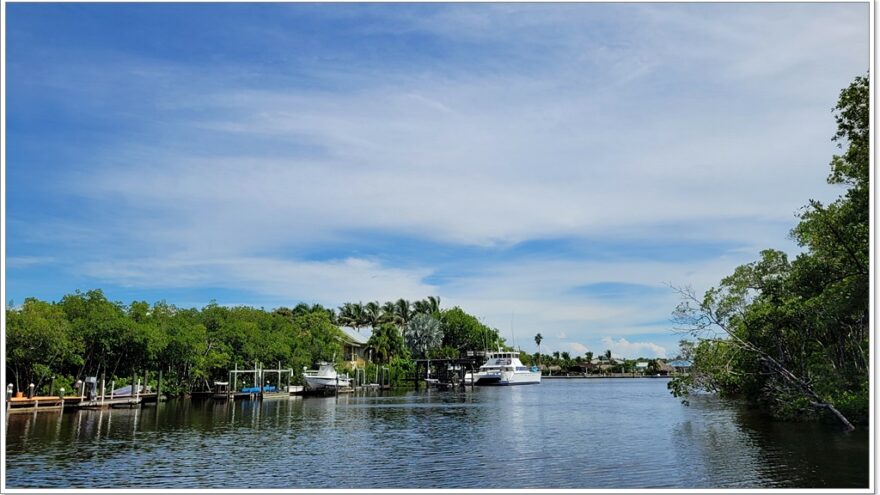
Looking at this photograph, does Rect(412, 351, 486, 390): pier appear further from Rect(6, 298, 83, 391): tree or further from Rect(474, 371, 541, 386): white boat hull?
Rect(6, 298, 83, 391): tree

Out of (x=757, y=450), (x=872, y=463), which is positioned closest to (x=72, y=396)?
(x=757, y=450)

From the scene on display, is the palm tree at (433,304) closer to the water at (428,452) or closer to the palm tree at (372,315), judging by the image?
the palm tree at (372,315)

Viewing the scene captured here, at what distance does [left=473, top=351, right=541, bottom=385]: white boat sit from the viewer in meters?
96.6

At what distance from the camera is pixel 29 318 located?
126 feet

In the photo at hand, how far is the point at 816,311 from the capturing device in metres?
26.4

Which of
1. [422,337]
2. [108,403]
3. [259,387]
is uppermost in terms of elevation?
[422,337]

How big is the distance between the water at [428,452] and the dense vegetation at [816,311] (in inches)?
73.0

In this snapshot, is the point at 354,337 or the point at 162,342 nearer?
the point at 162,342

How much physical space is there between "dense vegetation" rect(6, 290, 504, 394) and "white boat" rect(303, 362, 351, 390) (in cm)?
173

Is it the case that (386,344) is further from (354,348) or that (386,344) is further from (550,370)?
(550,370)

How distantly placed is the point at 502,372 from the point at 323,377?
3628 cm

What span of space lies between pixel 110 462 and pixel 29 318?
20579mm

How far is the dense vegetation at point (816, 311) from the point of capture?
66.1 feet

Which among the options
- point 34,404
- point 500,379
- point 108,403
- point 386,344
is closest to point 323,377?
point 386,344
